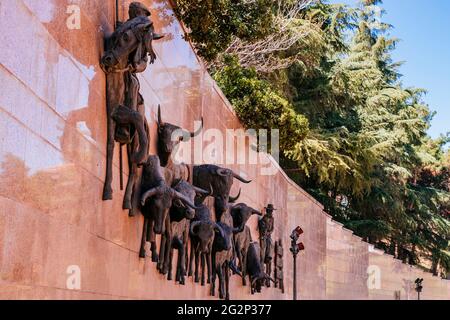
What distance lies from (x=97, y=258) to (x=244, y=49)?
646 inches

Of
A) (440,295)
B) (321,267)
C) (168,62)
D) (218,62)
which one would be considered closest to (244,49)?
(218,62)

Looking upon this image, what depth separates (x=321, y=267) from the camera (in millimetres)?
28453

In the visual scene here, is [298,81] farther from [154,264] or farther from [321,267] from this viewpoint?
[154,264]

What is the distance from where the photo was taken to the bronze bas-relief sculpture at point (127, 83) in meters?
7.09

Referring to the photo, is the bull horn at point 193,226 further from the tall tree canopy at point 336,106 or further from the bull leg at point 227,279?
the tall tree canopy at point 336,106

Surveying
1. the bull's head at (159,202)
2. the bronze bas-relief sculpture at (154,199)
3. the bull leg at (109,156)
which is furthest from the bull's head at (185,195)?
the bull leg at (109,156)

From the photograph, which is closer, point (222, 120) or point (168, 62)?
point (168, 62)

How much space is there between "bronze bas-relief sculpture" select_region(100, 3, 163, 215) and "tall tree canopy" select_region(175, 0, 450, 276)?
4682mm

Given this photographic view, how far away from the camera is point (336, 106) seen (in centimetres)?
3325

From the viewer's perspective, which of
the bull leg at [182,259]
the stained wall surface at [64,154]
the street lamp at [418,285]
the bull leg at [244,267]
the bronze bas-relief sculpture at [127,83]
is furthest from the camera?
the street lamp at [418,285]

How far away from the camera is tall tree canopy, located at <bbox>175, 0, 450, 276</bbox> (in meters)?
18.7

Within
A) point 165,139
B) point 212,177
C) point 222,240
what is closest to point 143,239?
point 165,139

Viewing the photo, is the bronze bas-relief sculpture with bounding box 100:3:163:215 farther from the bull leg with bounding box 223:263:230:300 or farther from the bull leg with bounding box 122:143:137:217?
the bull leg with bounding box 223:263:230:300
